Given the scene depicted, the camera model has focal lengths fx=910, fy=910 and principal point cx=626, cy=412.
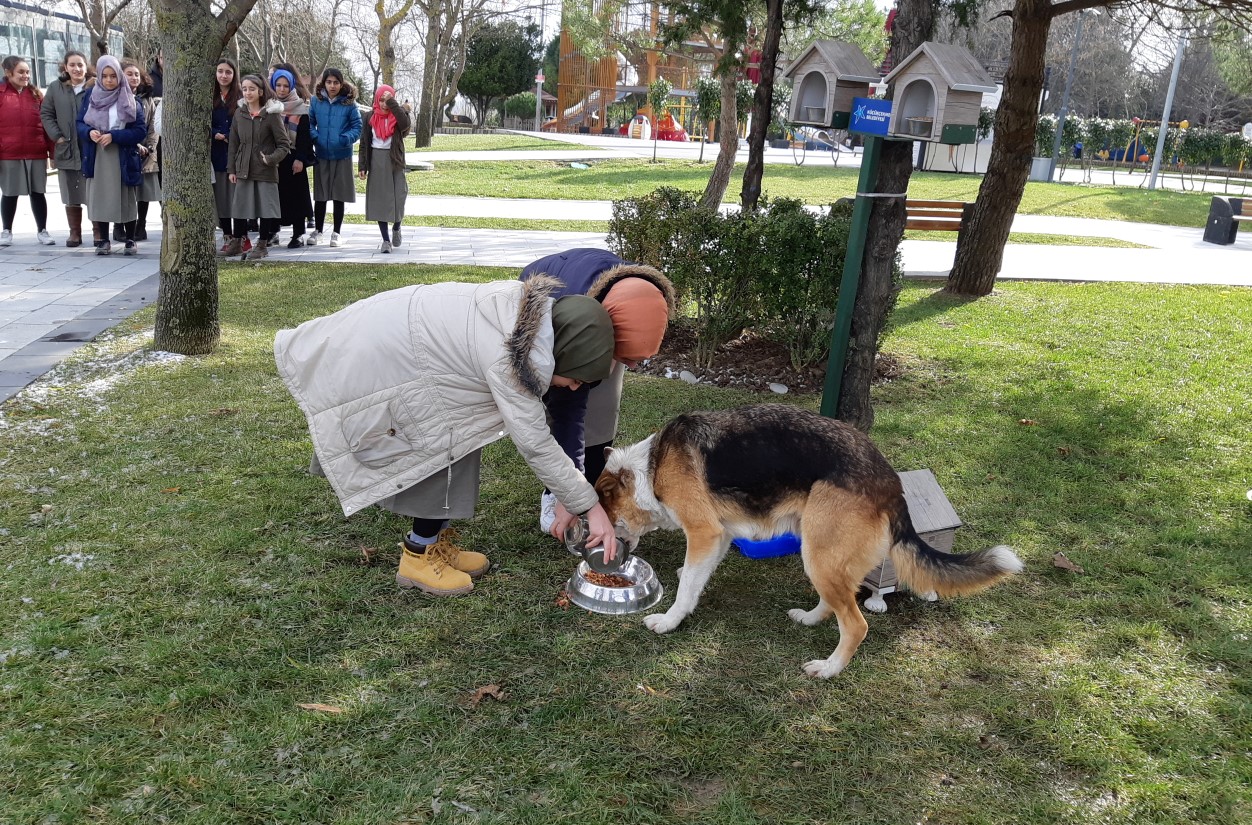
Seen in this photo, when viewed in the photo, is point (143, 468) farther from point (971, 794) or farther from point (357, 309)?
point (971, 794)

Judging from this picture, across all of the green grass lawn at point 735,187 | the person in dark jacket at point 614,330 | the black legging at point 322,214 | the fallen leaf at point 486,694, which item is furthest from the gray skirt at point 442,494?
the green grass lawn at point 735,187

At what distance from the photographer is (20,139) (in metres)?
10.2

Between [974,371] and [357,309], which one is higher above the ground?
[357,309]

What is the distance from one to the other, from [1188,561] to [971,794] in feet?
7.87

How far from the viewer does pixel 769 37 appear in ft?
26.8

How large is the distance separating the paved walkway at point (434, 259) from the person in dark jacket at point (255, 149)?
29.9 inches

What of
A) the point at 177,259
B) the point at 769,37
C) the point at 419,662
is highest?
the point at 769,37

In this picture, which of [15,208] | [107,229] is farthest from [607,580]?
[15,208]

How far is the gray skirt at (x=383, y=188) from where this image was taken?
11477mm

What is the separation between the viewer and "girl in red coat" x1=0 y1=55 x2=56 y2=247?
1010 centimetres

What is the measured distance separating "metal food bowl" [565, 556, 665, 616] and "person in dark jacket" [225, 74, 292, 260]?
8144mm

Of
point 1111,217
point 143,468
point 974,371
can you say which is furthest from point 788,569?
point 1111,217

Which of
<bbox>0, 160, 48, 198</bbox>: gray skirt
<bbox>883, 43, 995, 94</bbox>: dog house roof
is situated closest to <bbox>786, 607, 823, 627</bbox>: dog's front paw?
<bbox>883, 43, 995, 94</bbox>: dog house roof

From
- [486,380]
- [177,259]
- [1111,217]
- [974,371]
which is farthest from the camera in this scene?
[1111,217]
